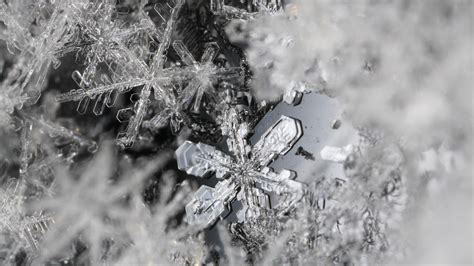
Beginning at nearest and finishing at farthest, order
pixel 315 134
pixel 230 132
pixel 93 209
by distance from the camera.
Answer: pixel 315 134
pixel 230 132
pixel 93 209

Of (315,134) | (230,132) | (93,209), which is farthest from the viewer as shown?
(93,209)

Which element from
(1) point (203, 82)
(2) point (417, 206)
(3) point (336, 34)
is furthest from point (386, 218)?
(1) point (203, 82)

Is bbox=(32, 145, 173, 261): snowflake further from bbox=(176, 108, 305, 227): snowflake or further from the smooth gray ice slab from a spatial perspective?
the smooth gray ice slab

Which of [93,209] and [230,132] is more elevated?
[230,132]

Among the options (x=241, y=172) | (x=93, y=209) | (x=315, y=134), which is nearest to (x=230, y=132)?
(x=241, y=172)

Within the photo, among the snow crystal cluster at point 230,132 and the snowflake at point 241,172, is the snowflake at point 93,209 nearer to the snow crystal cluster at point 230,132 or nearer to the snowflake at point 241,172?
the snow crystal cluster at point 230,132

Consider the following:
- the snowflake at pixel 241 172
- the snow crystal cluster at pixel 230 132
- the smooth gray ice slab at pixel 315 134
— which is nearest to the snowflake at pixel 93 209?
the snow crystal cluster at pixel 230 132

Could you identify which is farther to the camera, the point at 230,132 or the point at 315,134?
the point at 230,132

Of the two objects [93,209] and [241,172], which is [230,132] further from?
[93,209]

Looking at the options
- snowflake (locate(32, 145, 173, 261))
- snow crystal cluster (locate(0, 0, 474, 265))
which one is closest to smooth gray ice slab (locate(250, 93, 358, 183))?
snow crystal cluster (locate(0, 0, 474, 265))

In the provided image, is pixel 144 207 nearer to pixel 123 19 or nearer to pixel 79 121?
pixel 79 121
